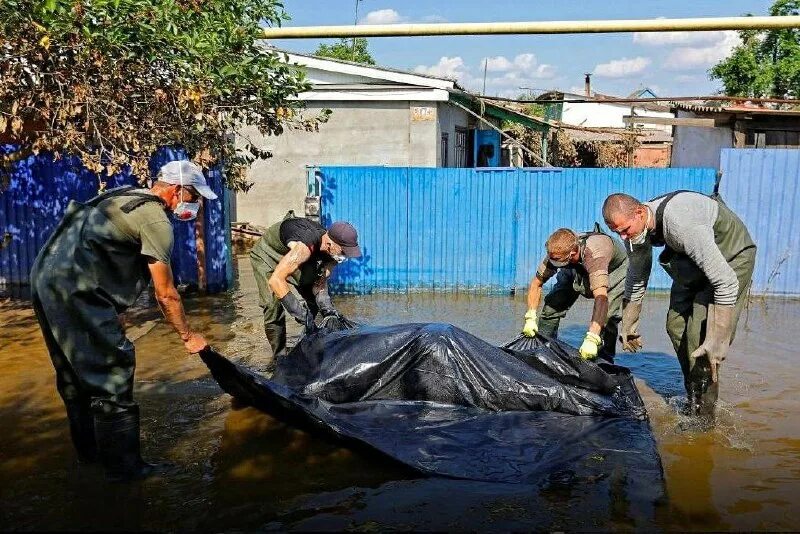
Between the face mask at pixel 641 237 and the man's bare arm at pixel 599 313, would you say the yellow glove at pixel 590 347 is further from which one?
the face mask at pixel 641 237

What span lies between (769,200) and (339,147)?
265 inches

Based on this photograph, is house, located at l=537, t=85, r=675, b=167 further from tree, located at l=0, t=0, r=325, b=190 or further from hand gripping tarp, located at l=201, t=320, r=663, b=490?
hand gripping tarp, located at l=201, t=320, r=663, b=490

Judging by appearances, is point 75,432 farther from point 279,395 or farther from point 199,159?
point 199,159

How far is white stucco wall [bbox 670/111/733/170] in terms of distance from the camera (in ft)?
46.3

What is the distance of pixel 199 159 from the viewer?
6.86 m

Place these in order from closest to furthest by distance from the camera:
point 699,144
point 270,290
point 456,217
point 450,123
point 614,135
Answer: point 270,290
point 456,217
point 450,123
point 699,144
point 614,135

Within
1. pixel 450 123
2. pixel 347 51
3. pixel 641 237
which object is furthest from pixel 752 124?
pixel 347 51

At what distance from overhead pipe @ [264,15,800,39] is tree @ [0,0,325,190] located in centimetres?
138

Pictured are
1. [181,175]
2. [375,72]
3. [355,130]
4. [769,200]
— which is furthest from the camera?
[355,130]

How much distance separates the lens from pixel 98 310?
137 inches

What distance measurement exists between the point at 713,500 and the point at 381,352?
1986 millimetres

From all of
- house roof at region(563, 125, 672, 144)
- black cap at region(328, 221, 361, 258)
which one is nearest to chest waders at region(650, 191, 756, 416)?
black cap at region(328, 221, 361, 258)

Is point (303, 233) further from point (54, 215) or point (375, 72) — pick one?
point (375, 72)

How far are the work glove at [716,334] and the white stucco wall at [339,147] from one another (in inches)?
318
